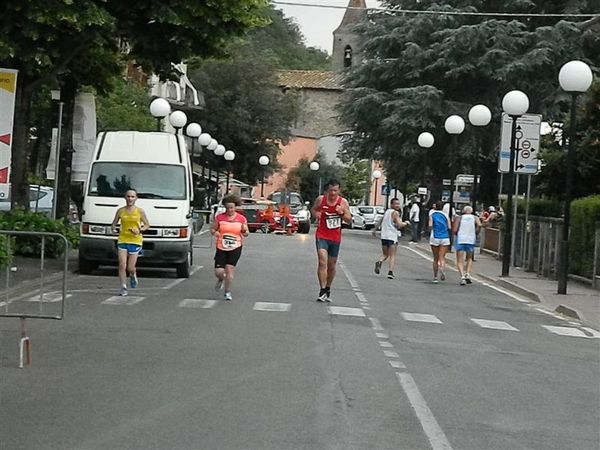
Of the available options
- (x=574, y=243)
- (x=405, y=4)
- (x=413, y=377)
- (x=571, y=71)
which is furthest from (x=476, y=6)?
(x=413, y=377)

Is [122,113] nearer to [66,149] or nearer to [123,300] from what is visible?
[66,149]

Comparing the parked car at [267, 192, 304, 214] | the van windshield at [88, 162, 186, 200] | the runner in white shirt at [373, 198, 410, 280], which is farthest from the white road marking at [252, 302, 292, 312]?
the parked car at [267, 192, 304, 214]

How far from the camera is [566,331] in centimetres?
1739

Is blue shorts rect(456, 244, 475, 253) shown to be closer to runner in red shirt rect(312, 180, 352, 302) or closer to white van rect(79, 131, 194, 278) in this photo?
white van rect(79, 131, 194, 278)

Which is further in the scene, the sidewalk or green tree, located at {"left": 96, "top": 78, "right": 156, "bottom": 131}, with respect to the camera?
green tree, located at {"left": 96, "top": 78, "right": 156, "bottom": 131}

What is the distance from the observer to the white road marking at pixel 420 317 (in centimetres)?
1731

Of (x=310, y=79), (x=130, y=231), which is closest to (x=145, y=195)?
(x=130, y=231)

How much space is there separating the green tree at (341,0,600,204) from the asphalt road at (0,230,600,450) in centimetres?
3435

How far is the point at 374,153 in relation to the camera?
192ft

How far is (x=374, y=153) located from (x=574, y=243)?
1216 inches

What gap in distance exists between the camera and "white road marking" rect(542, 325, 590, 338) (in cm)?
1696

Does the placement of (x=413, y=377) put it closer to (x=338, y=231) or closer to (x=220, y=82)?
(x=338, y=231)

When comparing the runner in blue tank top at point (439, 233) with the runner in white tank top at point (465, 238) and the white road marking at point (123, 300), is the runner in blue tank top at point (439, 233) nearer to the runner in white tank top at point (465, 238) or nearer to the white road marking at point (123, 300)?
the runner in white tank top at point (465, 238)

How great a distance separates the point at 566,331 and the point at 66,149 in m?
14.4
